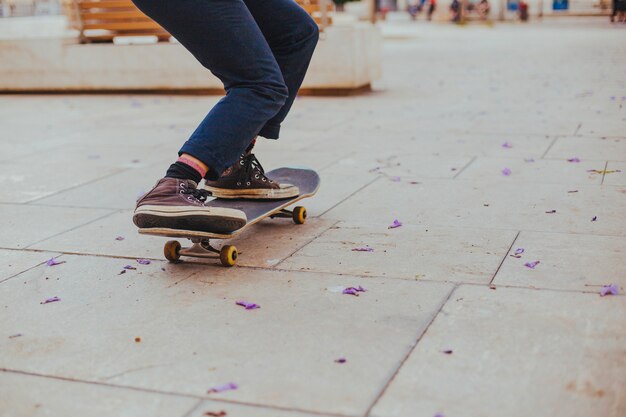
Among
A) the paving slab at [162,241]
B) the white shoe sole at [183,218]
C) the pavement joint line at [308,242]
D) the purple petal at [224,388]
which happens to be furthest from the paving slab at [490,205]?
the purple petal at [224,388]

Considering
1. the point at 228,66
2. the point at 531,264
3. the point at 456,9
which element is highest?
the point at 228,66

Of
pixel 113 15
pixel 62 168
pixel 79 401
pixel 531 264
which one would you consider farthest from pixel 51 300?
pixel 113 15

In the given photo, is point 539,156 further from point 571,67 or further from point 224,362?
point 571,67

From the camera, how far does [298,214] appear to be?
3795 mm

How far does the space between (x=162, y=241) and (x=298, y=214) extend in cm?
62

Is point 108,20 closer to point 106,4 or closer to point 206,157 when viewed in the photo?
point 106,4

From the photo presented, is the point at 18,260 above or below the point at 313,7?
below

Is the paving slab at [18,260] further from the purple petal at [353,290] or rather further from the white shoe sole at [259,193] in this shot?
the purple petal at [353,290]

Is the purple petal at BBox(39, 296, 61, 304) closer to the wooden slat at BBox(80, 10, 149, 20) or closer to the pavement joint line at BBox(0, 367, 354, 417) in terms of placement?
the pavement joint line at BBox(0, 367, 354, 417)

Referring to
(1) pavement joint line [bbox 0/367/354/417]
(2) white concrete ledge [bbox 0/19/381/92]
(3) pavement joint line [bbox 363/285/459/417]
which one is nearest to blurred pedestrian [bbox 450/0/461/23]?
(2) white concrete ledge [bbox 0/19/381/92]

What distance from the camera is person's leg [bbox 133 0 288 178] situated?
3051 mm

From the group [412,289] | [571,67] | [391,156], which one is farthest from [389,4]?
[412,289]

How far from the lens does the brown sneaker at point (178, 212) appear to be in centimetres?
306

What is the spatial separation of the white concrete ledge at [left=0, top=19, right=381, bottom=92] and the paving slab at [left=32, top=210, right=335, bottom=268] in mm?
5170
